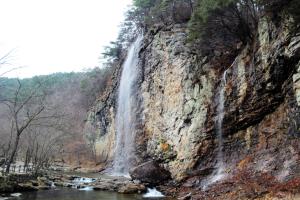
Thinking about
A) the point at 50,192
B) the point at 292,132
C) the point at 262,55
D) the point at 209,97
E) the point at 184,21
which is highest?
the point at 184,21

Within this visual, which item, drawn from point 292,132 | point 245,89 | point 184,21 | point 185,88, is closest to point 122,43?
point 184,21

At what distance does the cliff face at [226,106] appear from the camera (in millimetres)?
16047

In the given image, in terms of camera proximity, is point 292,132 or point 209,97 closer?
point 292,132

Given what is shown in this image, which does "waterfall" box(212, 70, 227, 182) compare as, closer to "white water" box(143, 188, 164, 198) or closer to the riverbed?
"white water" box(143, 188, 164, 198)

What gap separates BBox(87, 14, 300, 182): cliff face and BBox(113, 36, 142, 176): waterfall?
9.98 feet

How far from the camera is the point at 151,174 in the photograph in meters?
22.8

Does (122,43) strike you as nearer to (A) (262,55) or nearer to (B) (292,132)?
(A) (262,55)

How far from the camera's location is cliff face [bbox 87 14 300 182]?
16047mm

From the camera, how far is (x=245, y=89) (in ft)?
63.2

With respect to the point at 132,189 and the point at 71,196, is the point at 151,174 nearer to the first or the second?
the point at 132,189

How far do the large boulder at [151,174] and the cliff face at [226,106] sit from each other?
743 millimetres

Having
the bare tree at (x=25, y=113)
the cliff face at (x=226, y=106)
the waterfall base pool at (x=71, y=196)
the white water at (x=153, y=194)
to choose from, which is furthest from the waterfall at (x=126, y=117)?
the waterfall base pool at (x=71, y=196)

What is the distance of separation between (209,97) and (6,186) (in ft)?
43.4

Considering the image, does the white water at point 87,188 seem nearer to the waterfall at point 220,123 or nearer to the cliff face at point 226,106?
the cliff face at point 226,106
